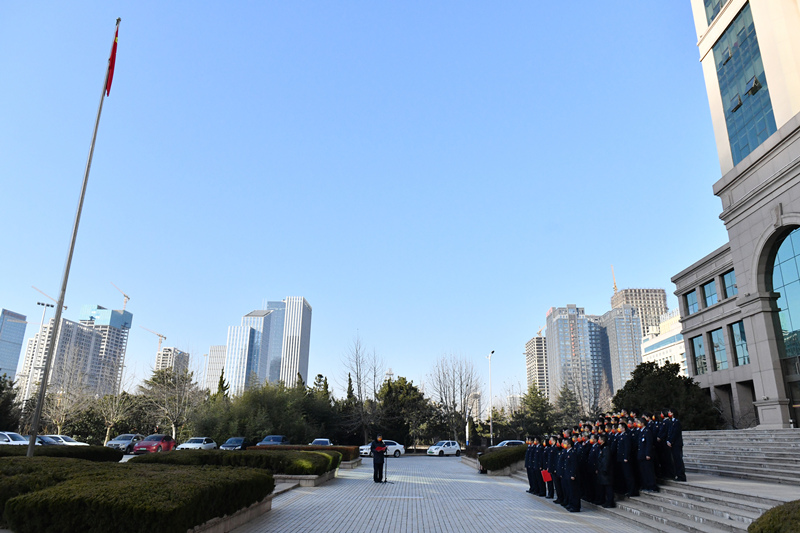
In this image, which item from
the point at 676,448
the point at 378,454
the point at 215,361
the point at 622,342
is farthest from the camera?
the point at 215,361

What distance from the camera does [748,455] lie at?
15344 mm

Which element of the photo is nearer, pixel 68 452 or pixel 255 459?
pixel 255 459

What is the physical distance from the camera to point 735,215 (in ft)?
81.1

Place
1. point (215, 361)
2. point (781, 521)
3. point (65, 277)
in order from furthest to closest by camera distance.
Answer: point (215, 361), point (65, 277), point (781, 521)

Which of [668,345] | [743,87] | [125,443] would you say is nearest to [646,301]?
[668,345]

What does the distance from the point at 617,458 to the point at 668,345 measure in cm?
10968

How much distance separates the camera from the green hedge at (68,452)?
1514 centimetres

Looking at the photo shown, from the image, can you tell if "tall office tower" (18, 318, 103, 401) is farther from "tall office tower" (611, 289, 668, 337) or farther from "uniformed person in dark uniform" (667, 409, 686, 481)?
"tall office tower" (611, 289, 668, 337)

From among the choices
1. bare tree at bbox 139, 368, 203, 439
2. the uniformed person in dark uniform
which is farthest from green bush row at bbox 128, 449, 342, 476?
bare tree at bbox 139, 368, 203, 439

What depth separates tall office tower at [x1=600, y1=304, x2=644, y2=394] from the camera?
419 feet

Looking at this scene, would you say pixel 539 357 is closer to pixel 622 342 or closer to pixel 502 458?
pixel 622 342

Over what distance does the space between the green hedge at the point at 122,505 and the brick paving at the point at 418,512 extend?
1491mm

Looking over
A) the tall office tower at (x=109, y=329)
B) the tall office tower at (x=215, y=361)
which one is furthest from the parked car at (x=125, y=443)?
the tall office tower at (x=215, y=361)

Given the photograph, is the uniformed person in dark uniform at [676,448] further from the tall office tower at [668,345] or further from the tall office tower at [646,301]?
the tall office tower at [646,301]
